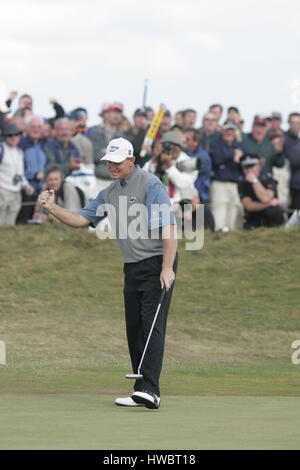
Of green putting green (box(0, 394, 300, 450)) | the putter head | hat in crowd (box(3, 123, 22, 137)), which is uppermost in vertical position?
hat in crowd (box(3, 123, 22, 137))

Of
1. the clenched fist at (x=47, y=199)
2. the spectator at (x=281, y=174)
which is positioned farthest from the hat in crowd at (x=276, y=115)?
the clenched fist at (x=47, y=199)

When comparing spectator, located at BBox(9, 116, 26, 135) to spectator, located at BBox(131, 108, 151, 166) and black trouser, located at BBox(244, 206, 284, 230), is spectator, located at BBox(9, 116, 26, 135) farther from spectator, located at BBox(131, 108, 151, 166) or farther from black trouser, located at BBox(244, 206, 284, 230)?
black trouser, located at BBox(244, 206, 284, 230)

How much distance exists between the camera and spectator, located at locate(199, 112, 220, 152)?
20891 mm

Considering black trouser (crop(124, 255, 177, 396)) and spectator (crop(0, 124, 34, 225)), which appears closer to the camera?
black trouser (crop(124, 255, 177, 396))

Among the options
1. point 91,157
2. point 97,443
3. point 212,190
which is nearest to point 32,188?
point 91,157

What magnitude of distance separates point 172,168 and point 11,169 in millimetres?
2957

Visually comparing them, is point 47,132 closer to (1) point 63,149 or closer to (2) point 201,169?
(1) point 63,149

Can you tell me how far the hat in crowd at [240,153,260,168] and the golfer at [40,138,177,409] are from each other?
980 cm

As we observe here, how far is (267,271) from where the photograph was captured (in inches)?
784

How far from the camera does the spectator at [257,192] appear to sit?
19125mm

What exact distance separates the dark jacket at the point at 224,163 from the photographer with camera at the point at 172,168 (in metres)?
1.36

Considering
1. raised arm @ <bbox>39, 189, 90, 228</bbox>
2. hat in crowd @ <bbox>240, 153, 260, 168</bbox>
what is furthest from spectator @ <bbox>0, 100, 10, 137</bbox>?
raised arm @ <bbox>39, 189, 90, 228</bbox>

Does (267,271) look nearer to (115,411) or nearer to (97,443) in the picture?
(115,411)

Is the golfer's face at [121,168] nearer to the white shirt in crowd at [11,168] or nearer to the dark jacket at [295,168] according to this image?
the white shirt in crowd at [11,168]
